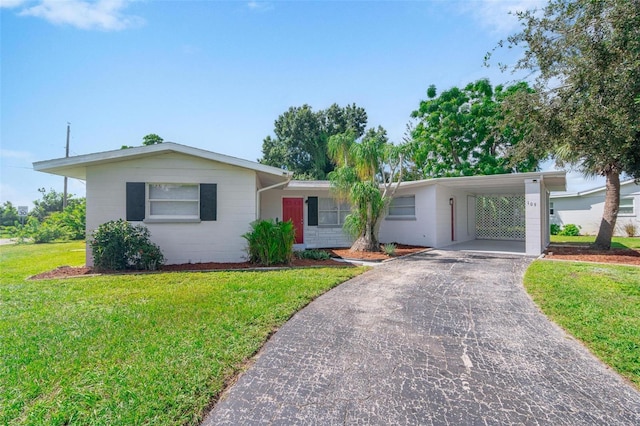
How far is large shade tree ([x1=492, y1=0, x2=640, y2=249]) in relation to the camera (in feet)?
21.0

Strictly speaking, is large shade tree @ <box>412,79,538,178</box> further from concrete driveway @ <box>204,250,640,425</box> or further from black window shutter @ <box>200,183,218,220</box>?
concrete driveway @ <box>204,250,640,425</box>

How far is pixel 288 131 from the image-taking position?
27.2 metres

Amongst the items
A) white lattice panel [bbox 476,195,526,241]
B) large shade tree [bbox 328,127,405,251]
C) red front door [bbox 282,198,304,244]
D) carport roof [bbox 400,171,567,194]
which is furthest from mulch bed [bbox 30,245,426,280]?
white lattice panel [bbox 476,195,526,241]

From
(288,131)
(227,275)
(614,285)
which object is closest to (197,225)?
(227,275)

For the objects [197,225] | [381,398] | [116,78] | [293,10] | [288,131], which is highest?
[288,131]

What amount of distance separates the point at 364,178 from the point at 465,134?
14.5 metres

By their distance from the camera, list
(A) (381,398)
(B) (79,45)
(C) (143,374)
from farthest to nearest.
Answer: (B) (79,45)
(C) (143,374)
(A) (381,398)

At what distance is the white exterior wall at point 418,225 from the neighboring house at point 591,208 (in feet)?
47.7

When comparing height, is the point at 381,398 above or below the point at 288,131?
below

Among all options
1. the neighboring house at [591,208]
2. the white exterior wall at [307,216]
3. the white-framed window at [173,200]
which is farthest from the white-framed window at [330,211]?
the neighboring house at [591,208]

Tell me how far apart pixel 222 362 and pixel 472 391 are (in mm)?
2288

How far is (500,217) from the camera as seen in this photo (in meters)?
16.6

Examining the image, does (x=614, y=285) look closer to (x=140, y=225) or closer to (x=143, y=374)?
(x=143, y=374)

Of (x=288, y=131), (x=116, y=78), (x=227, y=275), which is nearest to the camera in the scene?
(x=227, y=275)
